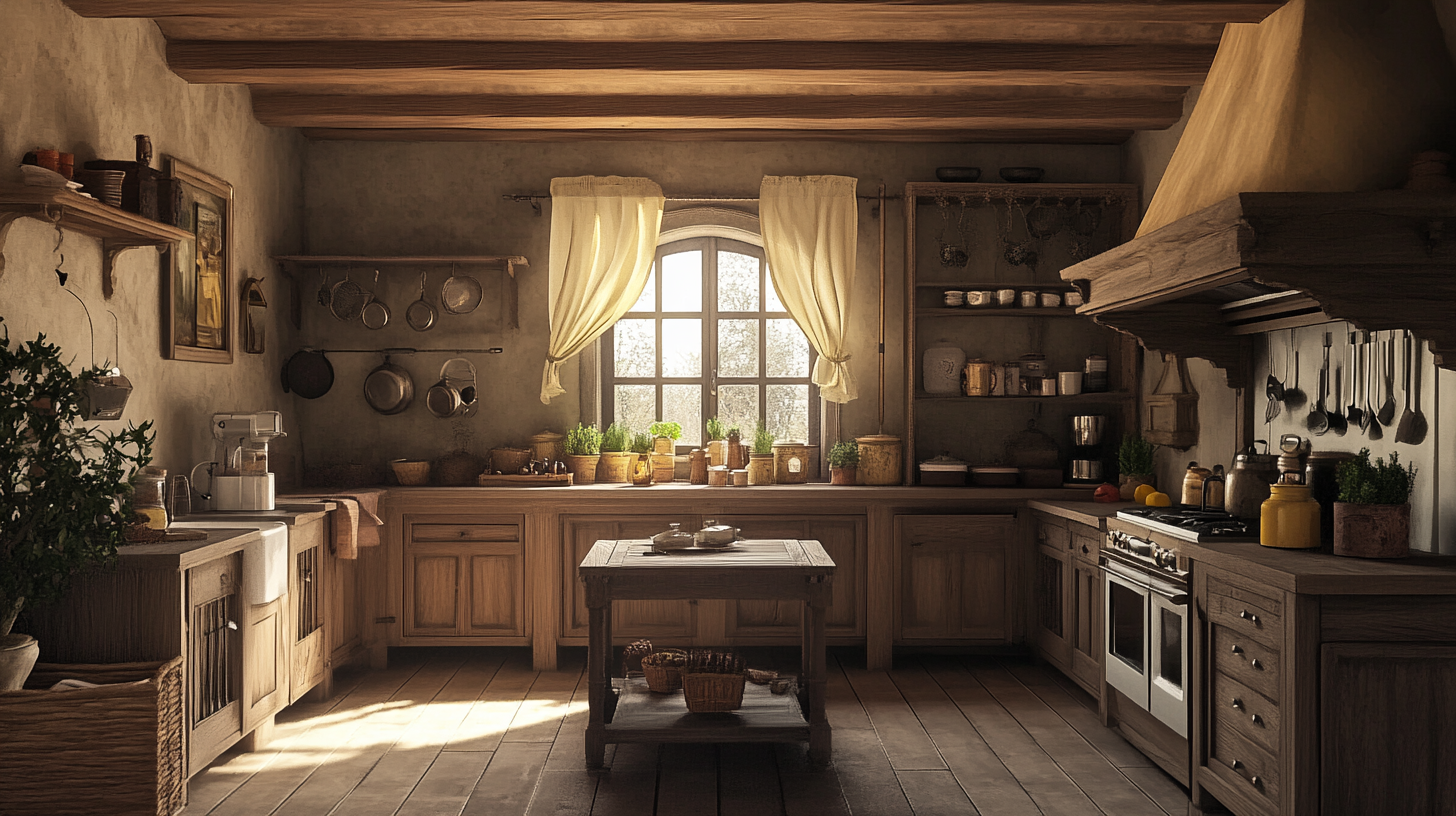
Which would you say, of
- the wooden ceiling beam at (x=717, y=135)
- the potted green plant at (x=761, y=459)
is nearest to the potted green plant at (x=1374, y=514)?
the potted green plant at (x=761, y=459)

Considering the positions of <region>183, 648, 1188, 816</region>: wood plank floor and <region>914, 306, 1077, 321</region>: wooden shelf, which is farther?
<region>914, 306, 1077, 321</region>: wooden shelf

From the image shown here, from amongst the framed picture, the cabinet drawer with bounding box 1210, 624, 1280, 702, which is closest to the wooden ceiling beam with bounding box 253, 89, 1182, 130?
the framed picture

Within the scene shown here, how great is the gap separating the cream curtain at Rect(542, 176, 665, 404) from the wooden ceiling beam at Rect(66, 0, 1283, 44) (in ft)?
4.82

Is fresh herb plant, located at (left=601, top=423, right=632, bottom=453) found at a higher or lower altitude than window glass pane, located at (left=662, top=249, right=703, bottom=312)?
lower

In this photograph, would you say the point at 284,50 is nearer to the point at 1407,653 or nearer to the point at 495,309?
the point at 495,309

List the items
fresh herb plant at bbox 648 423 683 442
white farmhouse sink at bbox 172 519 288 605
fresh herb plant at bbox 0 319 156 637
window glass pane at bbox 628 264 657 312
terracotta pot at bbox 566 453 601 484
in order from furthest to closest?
1. window glass pane at bbox 628 264 657 312
2. fresh herb plant at bbox 648 423 683 442
3. terracotta pot at bbox 566 453 601 484
4. white farmhouse sink at bbox 172 519 288 605
5. fresh herb plant at bbox 0 319 156 637

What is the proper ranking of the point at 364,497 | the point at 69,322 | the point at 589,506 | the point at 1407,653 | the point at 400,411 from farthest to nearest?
the point at 400,411, the point at 589,506, the point at 364,497, the point at 69,322, the point at 1407,653

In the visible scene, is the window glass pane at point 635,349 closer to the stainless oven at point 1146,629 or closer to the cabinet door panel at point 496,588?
the cabinet door panel at point 496,588

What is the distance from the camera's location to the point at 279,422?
16.4 feet

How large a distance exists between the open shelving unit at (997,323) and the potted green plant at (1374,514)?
2879 mm

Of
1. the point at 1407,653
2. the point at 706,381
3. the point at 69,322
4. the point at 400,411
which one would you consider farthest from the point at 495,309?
the point at 1407,653

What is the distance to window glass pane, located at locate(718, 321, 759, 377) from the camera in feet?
21.4

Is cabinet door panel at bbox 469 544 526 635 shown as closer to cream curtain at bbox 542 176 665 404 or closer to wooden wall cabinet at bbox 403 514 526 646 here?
wooden wall cabinet at bbox 403 514 526 646

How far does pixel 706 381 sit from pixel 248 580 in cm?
313
